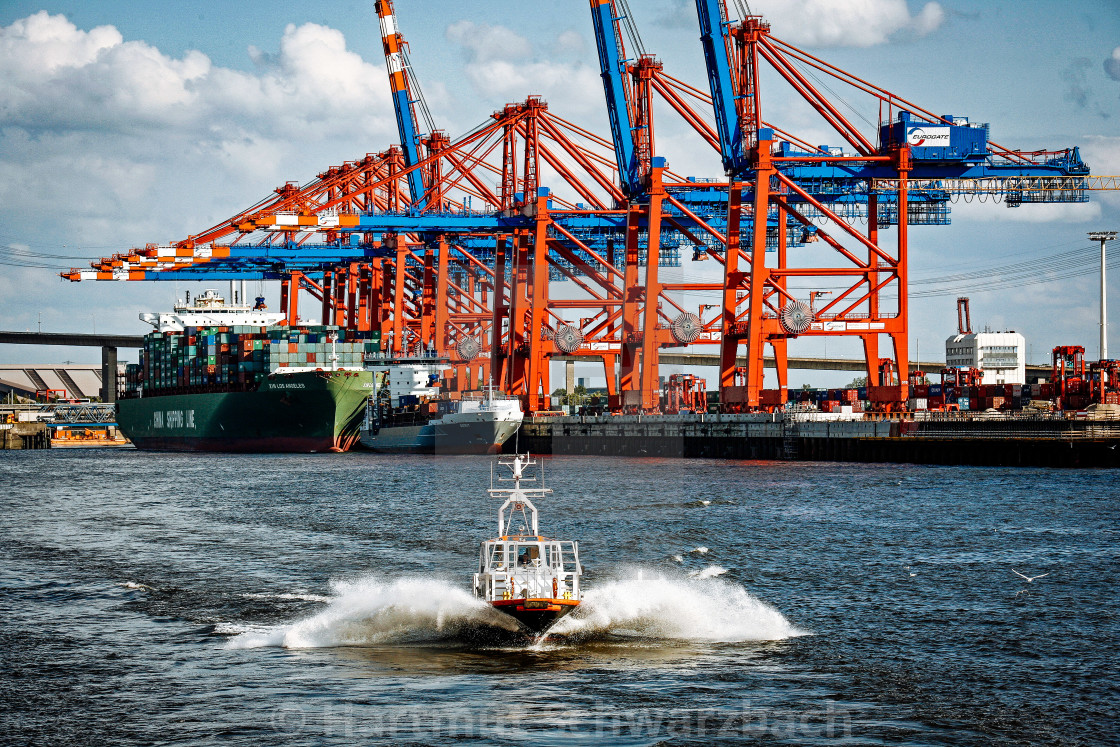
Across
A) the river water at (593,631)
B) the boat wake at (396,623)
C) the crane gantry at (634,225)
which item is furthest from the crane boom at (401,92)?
the boat wake at (396,623)

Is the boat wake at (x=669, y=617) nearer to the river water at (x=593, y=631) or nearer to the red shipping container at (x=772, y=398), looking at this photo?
the river water at (x=593, y=631)

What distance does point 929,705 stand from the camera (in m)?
21.7

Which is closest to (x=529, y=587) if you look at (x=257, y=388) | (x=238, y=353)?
(x=257, y=388)

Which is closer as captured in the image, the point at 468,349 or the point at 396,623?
the point at 396,623

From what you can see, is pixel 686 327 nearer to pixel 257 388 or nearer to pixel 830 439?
pixel 830 439

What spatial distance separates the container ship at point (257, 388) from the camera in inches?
4301

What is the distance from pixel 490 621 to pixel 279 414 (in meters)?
87.7

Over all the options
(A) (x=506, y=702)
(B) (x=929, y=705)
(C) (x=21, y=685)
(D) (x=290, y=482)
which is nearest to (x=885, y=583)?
(B) (x=929, y=705)

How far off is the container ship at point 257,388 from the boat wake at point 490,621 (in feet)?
261

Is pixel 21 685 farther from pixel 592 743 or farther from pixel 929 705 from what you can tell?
pixel 929 705

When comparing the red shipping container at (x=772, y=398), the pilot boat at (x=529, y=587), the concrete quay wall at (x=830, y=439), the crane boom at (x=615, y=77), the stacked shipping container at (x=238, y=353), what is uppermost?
the crane boom at (x=615, y=77)

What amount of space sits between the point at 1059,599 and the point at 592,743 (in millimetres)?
16541

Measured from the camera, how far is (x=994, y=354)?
15512cm

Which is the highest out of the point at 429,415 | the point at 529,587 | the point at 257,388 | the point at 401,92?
the point at 401,92
